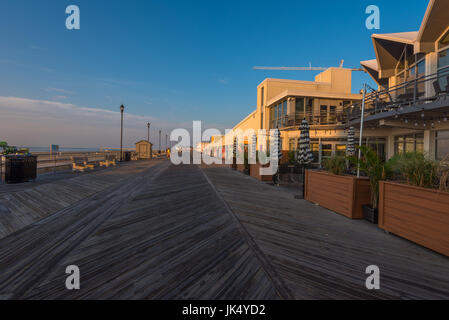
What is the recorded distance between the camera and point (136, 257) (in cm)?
278

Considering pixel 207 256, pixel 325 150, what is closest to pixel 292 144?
pixel 325 150

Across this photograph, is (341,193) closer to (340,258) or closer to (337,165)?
(337,165)

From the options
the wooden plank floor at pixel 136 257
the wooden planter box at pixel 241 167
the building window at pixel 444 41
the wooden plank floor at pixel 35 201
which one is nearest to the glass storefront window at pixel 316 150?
the wooden planter box at pixel 241 167

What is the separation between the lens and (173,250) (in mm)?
3004

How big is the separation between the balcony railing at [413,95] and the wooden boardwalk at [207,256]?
6884 millimetres

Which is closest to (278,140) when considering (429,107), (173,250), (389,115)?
(389,115)

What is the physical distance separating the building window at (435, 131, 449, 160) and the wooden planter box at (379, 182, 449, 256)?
29.7 ft

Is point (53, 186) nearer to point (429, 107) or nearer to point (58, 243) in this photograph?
point (58, 243)

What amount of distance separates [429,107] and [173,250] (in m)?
10.3

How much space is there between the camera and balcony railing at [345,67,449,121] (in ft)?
24.1

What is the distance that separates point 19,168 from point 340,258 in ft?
38.2

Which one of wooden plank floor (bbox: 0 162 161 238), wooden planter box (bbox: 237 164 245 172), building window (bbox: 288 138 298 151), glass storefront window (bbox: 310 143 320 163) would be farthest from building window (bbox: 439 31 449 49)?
wooden plank floor (bbox: 0 162 161 238)

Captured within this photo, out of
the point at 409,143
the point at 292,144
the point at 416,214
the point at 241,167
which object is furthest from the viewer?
the point at 292,144

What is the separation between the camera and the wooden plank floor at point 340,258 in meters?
2.15
